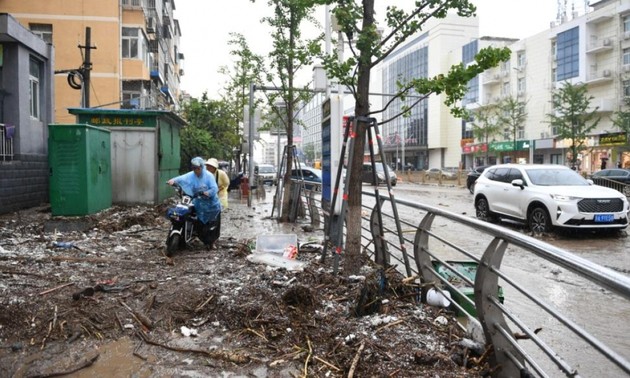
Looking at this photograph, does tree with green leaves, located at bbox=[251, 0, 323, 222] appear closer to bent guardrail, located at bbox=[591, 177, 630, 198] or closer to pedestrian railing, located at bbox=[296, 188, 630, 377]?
pedestrian railing, located at bbox=[296, 188, 630, 377]

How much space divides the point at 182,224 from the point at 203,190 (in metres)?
0.64

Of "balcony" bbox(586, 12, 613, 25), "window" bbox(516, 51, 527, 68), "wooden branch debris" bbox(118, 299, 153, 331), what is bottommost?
"wooden branch debris" bbox(118, 299, 153, 331)

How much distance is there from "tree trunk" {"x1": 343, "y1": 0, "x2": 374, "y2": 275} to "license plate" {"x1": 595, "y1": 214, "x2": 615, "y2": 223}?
25.8 feet

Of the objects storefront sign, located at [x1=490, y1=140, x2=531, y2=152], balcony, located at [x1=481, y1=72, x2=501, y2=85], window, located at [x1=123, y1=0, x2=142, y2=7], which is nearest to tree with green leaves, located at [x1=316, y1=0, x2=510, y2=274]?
window, located at [x1=123, y1=0, x2=142, y2=7]

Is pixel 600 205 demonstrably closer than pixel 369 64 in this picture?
No

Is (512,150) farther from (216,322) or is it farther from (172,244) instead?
(216,322)

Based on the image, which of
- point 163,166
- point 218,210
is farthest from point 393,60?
point 218,210

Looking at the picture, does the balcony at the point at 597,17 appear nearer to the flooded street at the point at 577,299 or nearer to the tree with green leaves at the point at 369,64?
the flooded street at the point at 577,299

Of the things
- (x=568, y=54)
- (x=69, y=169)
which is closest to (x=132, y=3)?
(x=69, y=169)

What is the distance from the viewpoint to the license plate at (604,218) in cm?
1133

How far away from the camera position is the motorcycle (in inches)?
310

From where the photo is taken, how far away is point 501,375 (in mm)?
3391

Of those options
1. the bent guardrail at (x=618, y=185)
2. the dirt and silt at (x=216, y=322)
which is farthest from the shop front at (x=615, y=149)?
the dirt and silt at (x=216, y=322)

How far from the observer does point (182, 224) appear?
7984 mm
